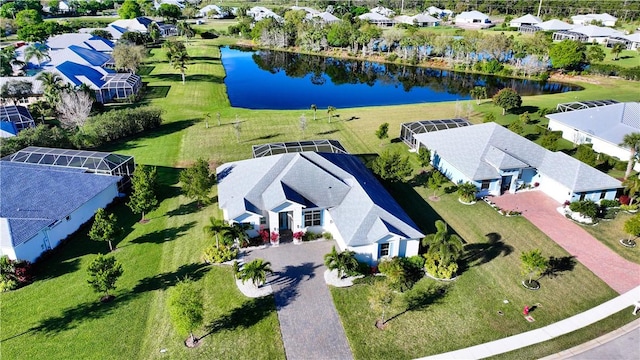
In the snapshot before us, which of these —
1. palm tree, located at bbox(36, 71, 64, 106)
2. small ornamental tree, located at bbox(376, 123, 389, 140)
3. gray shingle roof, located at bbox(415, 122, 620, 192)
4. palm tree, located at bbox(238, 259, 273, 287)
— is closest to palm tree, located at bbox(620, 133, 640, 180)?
gray shingle roof, located at bbox(415, 122, 620, 192)

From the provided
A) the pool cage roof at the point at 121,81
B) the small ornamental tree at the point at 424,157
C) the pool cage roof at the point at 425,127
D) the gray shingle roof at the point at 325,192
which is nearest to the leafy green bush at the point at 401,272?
the gray shingle roof at the point at 325,192

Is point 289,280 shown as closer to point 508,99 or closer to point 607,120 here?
point 607,120

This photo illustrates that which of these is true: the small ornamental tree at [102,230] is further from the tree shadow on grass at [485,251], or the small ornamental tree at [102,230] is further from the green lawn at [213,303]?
the tree shadow on grass at [485,251]

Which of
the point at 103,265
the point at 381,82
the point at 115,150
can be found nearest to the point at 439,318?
the point at 103,265

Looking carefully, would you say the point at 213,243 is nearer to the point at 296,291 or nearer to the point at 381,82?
the point at 296,291

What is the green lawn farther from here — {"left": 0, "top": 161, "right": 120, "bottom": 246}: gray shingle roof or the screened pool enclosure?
the screened pool enclosure

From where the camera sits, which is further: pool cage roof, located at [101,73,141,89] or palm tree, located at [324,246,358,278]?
pool cage roof, located at [101,73,141,89]
